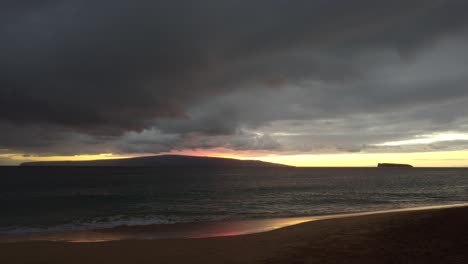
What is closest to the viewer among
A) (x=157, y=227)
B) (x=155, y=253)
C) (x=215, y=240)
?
(x=155, y=253)

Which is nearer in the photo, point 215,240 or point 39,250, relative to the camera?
point 39,250

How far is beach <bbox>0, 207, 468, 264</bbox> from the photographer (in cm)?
1475

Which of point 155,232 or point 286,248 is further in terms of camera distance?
point 155,232

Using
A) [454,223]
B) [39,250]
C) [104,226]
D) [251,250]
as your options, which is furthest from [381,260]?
[104,226]

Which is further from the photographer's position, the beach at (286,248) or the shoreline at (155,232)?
the shoreline at (155,232)

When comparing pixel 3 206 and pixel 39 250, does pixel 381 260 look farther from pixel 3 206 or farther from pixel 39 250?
pixel 3 206

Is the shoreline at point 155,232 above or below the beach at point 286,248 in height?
below

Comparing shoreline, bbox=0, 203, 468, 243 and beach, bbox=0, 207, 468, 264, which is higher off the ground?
beach, bbox=0, 207, 468, 264

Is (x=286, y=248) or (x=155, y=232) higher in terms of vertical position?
(x=286, y=248)

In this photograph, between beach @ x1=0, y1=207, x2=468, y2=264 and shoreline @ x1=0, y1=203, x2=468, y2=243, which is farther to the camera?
shoreline @ x1=0, y1=203, x2=468, y2=243

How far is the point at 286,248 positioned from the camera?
1667cm

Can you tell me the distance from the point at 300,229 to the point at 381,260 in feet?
30.1

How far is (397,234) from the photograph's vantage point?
20.0m

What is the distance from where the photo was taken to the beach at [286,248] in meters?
14.8
